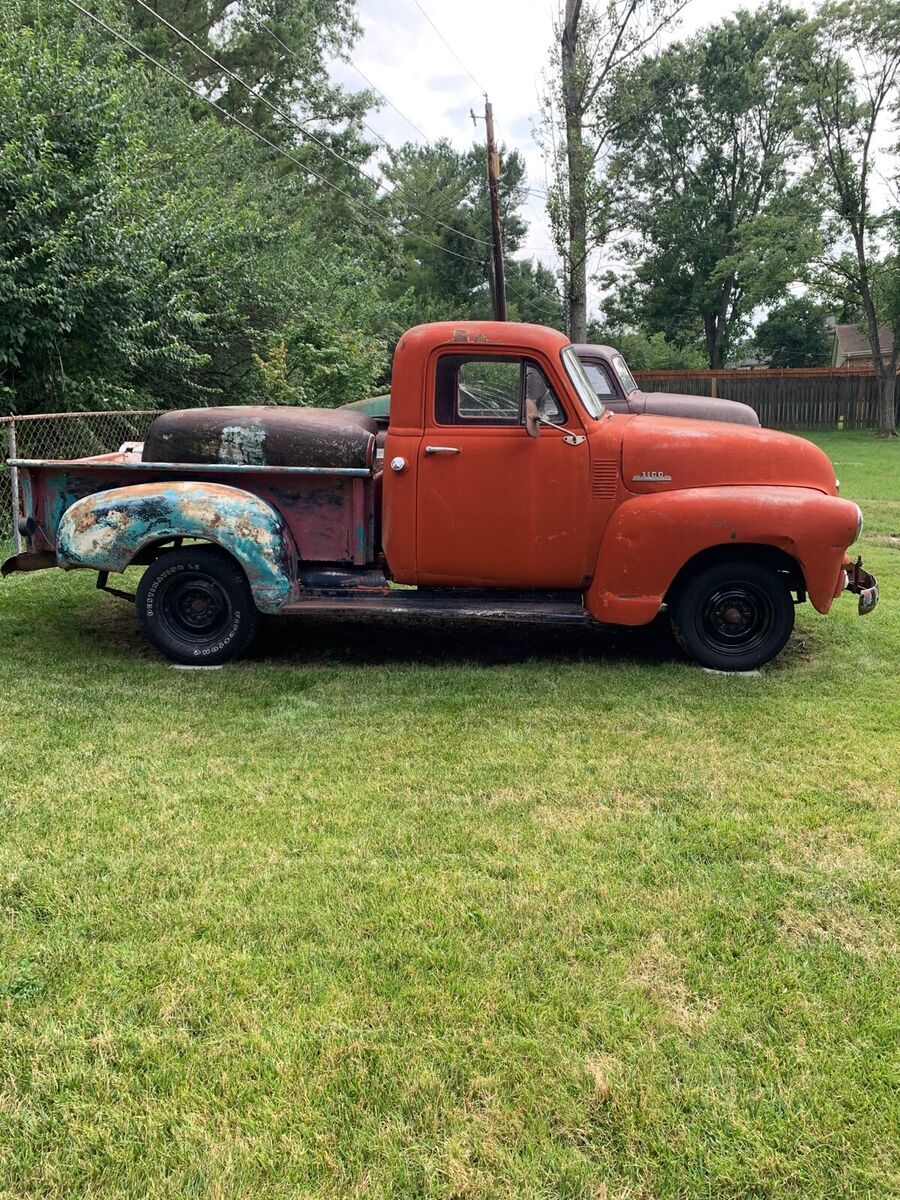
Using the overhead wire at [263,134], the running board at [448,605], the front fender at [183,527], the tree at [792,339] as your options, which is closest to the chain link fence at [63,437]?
the front fender at [183,527]

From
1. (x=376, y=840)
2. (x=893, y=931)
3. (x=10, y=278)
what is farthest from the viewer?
(x=10, y=278)

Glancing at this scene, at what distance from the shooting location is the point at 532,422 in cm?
518

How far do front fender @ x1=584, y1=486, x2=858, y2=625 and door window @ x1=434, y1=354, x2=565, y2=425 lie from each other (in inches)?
32.0

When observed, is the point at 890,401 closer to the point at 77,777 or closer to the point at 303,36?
the point at 303,36

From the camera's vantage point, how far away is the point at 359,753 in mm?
4211

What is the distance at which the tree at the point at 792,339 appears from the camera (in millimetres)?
47312

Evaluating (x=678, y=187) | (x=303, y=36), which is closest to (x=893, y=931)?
(x=303, y=36)

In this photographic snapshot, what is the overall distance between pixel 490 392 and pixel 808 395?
2577 centimetres

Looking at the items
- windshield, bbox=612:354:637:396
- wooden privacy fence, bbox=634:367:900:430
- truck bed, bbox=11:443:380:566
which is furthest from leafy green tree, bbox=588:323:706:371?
truck bed, bbox=11:443:380:566

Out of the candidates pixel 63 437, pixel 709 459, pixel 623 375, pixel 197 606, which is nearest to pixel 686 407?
pixel 623 375

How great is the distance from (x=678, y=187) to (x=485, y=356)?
4206 cm

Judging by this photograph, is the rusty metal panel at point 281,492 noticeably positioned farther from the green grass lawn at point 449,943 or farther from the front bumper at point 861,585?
the front bumper at point 861,585

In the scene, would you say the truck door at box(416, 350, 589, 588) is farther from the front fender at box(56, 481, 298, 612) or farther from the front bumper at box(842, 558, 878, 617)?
the front bumper at box(842, 558, 878, 617)

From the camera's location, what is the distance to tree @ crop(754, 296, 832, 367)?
4731 cm
